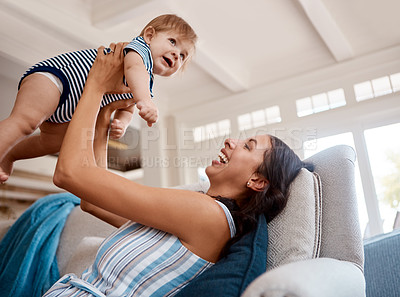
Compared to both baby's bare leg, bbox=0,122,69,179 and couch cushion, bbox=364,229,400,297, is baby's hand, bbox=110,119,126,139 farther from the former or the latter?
couch cushion, bbox=364,229,400,297

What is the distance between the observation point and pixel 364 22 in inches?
143

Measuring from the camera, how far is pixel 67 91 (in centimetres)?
134

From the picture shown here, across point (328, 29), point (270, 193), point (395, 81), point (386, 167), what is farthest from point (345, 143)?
point (270, 193)

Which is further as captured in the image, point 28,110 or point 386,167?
point 386,167

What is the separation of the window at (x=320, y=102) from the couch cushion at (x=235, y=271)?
355 cm

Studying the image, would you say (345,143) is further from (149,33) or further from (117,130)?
(117,130)

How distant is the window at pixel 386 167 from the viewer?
3.89m

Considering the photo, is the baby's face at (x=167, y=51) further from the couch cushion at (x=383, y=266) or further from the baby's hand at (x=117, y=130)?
the couch cushion at (x=383, y=266)

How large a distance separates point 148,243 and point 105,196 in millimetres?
182

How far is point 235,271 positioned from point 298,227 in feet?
1.00

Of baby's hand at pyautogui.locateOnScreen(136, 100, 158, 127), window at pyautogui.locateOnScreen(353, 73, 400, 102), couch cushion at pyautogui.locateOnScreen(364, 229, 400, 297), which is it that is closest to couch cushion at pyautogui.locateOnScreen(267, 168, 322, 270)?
baby's hand at pyautogui.locateOnScreen(136, 100, 158, 127)

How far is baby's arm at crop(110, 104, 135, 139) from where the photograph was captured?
141cm

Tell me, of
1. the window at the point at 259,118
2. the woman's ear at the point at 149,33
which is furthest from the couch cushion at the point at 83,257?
the window at the point at 259,118

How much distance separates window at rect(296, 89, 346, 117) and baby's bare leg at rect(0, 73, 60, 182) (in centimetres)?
355
